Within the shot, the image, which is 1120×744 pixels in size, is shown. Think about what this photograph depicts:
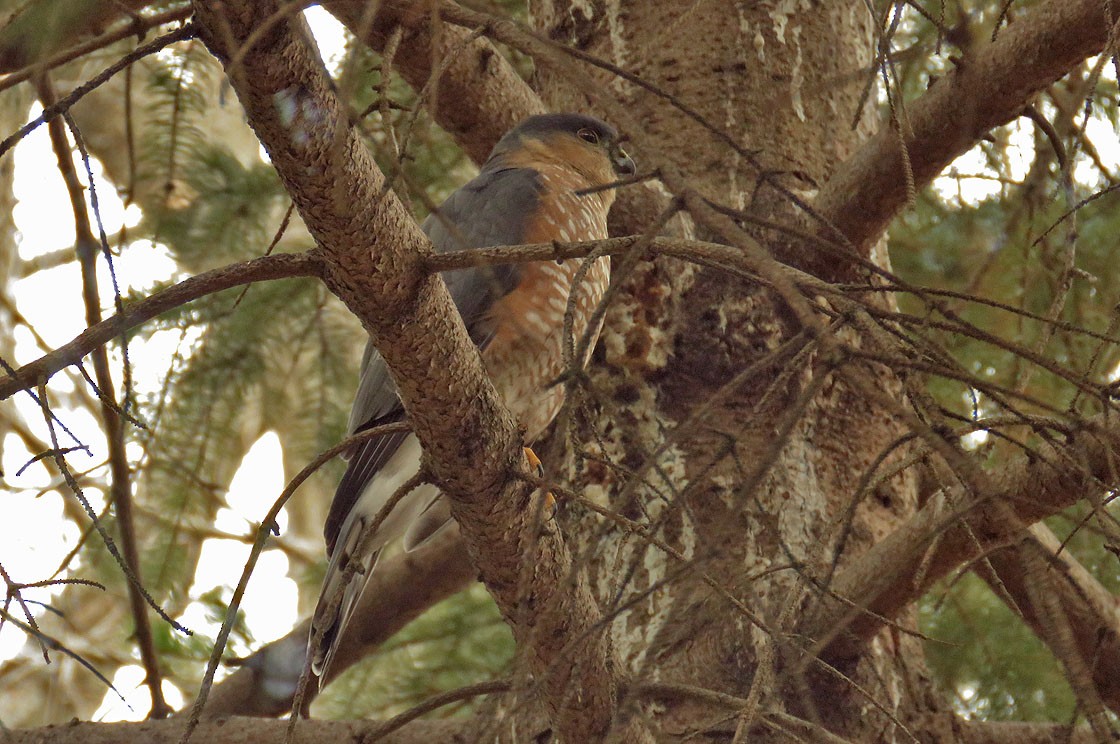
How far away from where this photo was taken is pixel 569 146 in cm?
349

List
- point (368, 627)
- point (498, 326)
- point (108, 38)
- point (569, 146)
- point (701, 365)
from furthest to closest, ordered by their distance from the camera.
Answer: point (569, 146) → point (368, 627) → point (498, 326) → point (701, 365) → point (108, 38)

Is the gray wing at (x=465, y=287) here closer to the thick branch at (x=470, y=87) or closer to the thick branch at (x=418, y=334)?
the thick branch at (x=470, y=87)

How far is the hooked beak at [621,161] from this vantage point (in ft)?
12.1

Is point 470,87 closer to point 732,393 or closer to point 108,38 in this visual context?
point 732,393

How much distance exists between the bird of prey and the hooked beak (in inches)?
13.3

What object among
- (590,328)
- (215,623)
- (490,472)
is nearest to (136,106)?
(215,623)

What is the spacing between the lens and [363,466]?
2.83 metres

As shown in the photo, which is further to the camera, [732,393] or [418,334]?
[732,393]

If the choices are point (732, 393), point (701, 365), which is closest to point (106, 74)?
point (732, 393)

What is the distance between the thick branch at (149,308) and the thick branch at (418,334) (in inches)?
3.4

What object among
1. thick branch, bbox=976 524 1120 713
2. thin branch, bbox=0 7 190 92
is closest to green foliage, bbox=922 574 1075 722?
thick branch, bbox=976 524 1120 713

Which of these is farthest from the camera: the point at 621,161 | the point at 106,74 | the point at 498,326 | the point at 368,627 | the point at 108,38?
the point at 621,161

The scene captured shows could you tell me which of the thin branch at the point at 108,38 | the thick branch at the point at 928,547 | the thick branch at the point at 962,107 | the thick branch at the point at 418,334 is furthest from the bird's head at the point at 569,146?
the thin branch at the point at 108,38

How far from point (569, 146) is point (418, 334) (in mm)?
1905
